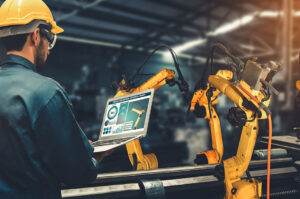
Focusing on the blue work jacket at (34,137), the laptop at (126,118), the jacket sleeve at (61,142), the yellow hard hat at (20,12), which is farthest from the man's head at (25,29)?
the laptop at (126,118)

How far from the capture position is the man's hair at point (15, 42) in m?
0.95

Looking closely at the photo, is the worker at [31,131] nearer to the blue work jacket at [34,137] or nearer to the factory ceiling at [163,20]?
the blue work jacket at [34,137]

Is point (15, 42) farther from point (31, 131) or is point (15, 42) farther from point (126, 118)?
point (126, 118)

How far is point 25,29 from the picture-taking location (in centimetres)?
95

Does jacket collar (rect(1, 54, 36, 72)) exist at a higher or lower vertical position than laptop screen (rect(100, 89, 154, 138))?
higher

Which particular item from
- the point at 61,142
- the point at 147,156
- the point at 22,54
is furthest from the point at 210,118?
the point at 22,54

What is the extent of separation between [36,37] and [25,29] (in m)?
0.05

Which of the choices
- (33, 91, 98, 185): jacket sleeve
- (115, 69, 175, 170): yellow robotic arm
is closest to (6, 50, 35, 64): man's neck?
(33, 91, 98, 185): jacket sleeve

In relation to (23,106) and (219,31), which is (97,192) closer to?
(23,106)

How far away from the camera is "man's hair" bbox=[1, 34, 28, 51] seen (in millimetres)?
949

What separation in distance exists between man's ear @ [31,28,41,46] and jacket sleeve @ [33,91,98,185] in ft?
0.91

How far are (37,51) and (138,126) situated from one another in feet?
2.11

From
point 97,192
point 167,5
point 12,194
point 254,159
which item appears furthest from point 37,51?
point 167,5

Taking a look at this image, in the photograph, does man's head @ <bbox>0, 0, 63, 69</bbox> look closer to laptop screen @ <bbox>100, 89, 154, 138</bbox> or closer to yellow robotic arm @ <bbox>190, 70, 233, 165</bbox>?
laptop screen @ <bbox>100, 89, 154, 138</bbox>
